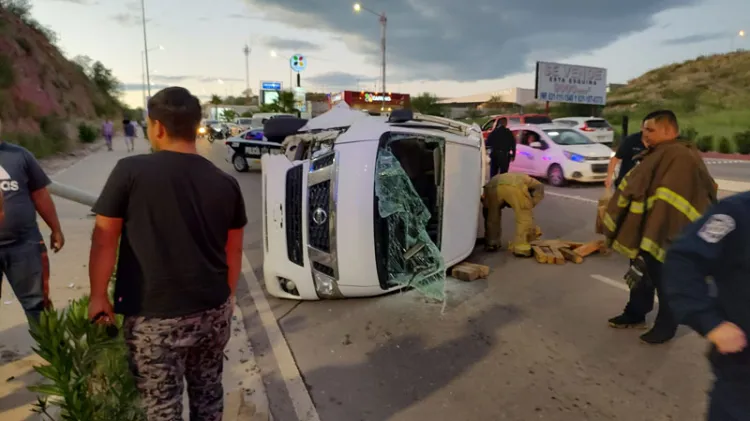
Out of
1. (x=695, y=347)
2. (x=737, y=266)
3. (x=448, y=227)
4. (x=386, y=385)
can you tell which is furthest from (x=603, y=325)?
(x=737, y=266)

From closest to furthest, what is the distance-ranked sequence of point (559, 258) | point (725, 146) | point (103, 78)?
point (559, 258) → point (725, 146) → point (103, 78)

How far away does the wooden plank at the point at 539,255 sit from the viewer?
6445 mm

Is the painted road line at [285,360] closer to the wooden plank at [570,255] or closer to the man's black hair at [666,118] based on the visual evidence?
the man's black hair at [666,118]

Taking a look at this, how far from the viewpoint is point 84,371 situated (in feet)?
8.44

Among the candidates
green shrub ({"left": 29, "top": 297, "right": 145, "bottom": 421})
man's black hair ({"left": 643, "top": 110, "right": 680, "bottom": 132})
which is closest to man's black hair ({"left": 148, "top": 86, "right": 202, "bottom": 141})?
green shrub ({"left": 29, "top": 297, "right": 145, "bottom": 421})

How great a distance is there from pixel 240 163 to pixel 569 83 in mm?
22577

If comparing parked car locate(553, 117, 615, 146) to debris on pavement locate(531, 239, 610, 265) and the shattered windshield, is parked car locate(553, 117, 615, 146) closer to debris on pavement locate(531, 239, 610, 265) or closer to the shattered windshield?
debris on pavement locate(531, 239, 610, 265)

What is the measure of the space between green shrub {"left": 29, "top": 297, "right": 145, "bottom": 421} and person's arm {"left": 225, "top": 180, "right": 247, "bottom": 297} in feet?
2.04

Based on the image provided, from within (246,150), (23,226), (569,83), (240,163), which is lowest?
(240,163)

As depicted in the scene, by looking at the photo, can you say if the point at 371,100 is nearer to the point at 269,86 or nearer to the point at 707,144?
the point at 707,144

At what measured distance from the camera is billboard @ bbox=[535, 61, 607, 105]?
30.5 m

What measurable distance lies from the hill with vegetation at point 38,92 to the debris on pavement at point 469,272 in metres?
15.6

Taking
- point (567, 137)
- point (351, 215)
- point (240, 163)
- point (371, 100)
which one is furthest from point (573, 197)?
point (371, 100)

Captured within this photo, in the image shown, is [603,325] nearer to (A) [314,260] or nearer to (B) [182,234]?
(A) [314,260]
